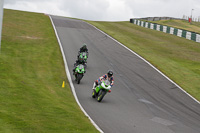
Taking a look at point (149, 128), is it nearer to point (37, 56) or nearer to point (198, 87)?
point (198, 87)

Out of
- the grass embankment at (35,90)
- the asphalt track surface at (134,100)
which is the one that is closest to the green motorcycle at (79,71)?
the asphalt track surface at (134,100)

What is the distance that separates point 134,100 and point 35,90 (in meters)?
5.78

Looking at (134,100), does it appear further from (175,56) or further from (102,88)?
(175,56)

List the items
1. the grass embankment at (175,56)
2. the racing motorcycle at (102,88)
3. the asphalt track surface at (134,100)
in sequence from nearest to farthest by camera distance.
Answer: the asphalt track surface at (134,100), the racing motorcycle at (102,88), the grass embankment at (175,56)

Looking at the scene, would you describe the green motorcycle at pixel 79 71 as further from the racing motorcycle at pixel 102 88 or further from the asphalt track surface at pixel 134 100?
the racing motorcycle at pixel 102 88

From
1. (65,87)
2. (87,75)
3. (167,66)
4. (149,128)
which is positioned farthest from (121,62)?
(149,128)

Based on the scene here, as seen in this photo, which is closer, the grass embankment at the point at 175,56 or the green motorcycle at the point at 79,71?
the green motorcycle at the point at 79,71

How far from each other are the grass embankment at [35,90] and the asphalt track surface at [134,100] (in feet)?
3.75

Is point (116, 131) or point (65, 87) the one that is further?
point (65, 87)

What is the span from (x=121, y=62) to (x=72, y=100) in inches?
479

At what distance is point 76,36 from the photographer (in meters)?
39.1

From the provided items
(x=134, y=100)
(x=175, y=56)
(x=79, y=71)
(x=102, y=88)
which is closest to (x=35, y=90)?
(x=102, y=88)

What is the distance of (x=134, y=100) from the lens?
1811 centimetres

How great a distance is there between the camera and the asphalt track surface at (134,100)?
44.8 feet
